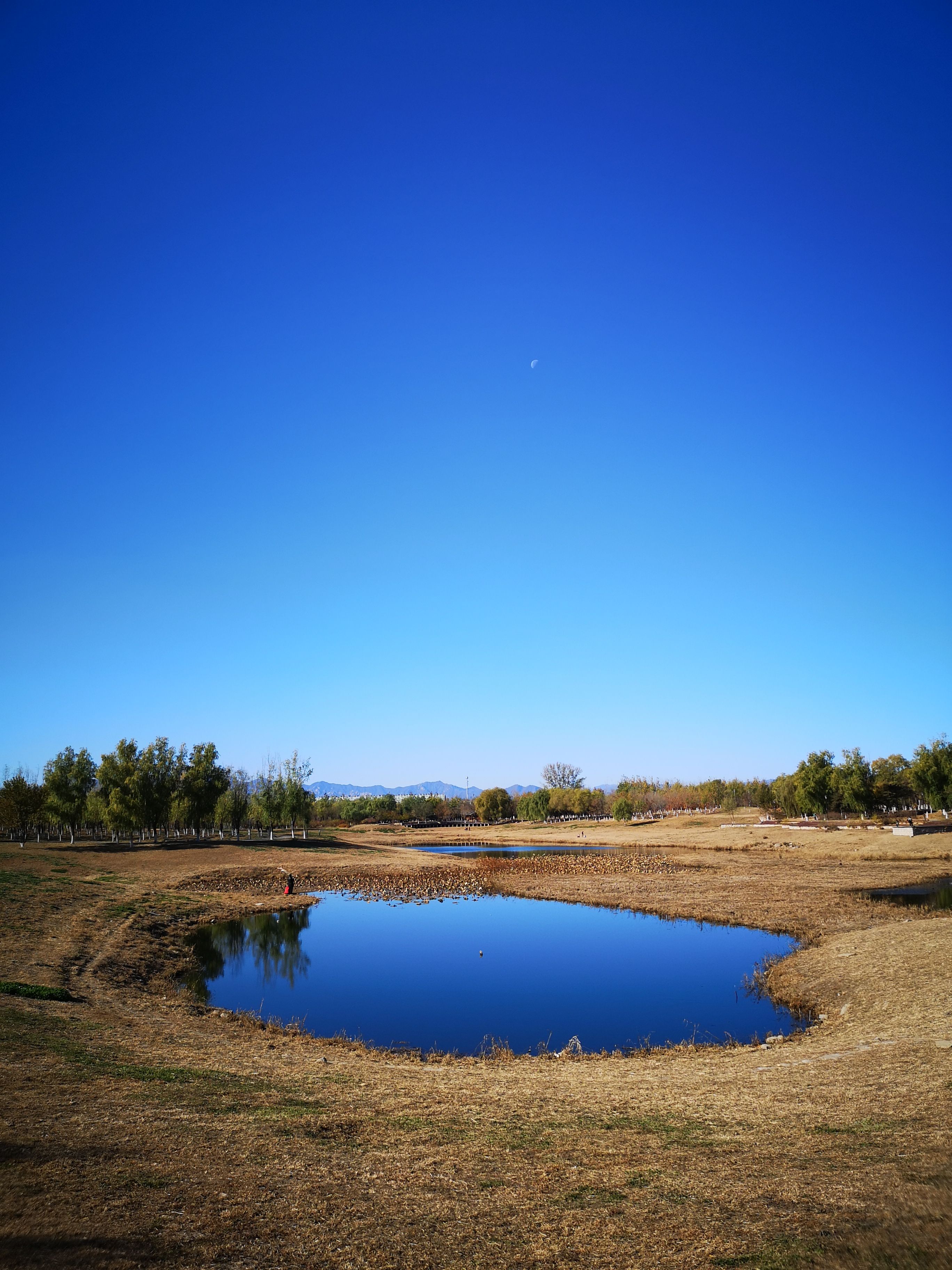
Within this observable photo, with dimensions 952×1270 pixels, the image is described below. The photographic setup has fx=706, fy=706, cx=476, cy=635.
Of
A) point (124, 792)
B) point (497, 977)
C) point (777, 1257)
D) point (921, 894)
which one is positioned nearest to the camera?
point (777, 1257)

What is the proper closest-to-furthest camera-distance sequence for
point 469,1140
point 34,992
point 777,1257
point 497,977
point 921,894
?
1. point 777,1257
2. point 469,1140
3. point 34,992
4. point 497,977
5. point 921,894

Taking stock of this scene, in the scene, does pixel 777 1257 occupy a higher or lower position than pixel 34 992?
higher

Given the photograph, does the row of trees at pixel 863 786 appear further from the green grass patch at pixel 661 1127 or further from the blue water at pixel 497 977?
the green grass patch at pixel 661 1127

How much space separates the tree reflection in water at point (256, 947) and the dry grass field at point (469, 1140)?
4890 mm

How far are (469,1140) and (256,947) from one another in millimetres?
29000

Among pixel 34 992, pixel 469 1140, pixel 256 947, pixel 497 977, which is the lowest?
pixel 497 977

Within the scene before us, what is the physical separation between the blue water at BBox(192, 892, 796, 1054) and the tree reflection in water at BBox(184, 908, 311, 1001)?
0.40ft

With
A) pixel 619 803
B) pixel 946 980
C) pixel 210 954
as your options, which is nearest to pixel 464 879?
pixel 210 954

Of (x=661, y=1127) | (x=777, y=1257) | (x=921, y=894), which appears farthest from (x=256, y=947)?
(x=921, y=894)

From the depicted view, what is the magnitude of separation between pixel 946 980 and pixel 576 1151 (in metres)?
16.0

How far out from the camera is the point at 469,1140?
35.2ft

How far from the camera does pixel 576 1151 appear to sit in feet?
33.9

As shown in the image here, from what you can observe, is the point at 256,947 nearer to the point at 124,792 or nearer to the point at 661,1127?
the point at 661,1127

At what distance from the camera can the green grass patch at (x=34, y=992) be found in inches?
749
